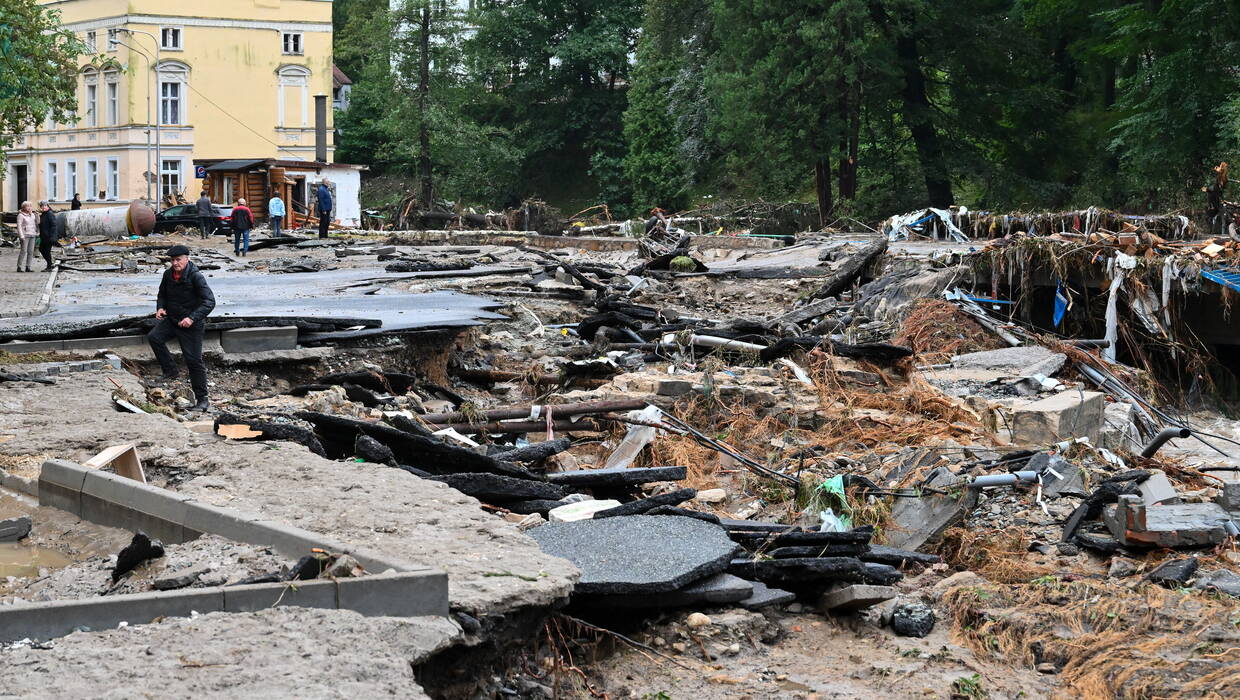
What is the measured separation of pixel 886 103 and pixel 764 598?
32533 mm

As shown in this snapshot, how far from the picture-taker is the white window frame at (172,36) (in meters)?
55.2

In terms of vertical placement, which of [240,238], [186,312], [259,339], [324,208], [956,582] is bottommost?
[956,582]

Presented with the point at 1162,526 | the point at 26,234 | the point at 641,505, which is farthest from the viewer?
the point at 26,234

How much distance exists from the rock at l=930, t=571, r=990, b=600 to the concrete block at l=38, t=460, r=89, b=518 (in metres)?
4.66

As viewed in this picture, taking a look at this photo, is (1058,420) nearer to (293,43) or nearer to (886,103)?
(886,103)

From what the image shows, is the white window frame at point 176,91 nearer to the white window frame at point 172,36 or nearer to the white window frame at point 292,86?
the white window frame at point 172,36

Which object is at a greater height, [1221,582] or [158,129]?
[158,129]

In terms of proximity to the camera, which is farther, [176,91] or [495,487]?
[176,91]

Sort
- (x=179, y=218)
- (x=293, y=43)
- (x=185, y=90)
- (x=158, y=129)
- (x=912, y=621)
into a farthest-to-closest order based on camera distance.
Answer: (x=293, y=43) → (x=185, y=90) → (x=158, y=129) → (x=179, y=218) → (x=912, y=621)

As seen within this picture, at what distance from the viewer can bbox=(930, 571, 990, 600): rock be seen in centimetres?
708

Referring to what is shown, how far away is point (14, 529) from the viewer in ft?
19.8

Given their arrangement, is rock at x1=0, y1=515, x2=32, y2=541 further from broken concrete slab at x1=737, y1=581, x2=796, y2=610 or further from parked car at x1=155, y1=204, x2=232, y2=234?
parked car at x1=155, y1=204, x2=232, y2=234

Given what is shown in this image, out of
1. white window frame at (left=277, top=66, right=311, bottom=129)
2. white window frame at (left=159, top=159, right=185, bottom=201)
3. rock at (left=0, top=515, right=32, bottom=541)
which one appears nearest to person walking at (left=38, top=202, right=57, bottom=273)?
rock at (left=0, top=515, right=32, bottom=541)

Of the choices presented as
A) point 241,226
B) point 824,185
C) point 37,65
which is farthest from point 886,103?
point 37,65
